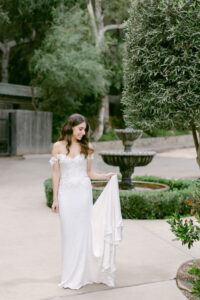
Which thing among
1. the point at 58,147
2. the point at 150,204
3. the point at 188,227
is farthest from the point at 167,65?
the point at 150,204

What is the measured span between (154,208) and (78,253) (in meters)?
3.65

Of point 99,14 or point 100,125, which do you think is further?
point 100,125

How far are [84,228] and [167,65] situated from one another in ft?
9.04

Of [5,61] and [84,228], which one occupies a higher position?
[5,61]

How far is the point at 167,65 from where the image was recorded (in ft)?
19.4

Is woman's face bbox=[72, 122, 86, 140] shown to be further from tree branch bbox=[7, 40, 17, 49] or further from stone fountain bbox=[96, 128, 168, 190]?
tree branch bbox=[7, 40, 17, 49]

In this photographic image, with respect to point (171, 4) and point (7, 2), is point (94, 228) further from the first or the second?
point (7, 2)

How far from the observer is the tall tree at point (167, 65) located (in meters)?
5.86

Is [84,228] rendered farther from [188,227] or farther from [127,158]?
[127,158]

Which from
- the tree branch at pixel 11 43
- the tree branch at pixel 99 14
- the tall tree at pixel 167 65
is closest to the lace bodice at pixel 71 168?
the tall tree at pixel 167 65

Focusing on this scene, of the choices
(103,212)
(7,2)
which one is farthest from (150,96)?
(7,2)

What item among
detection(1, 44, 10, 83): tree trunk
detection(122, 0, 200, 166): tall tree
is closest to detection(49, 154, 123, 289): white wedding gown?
detection(122, 0, 200, 166): tall tree

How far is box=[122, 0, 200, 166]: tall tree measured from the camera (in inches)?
231

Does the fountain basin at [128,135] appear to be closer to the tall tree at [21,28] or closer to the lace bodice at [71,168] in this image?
the lace bodice at [71,168]
